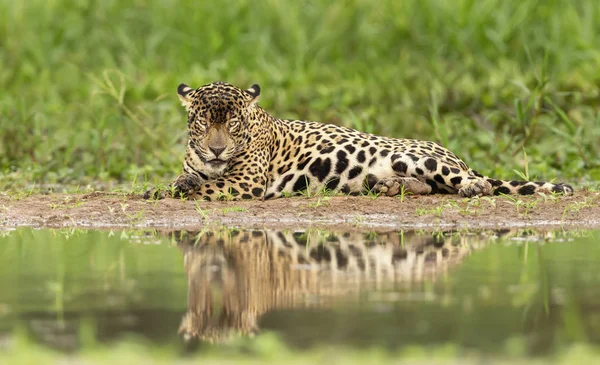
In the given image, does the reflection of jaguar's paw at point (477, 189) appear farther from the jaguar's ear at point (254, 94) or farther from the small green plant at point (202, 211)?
the small green plant at point (202, 211)

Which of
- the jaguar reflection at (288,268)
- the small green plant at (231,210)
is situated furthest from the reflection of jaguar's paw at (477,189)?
the small green plant at (231,210)

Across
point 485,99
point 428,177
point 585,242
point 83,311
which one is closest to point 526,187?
point 428,177

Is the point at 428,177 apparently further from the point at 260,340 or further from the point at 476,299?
the point at 260,340

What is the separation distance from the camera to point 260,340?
5.07 m

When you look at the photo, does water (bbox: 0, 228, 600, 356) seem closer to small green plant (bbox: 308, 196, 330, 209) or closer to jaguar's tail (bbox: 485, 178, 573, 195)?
small green plant (bbox: 308, 196, 330, 209)

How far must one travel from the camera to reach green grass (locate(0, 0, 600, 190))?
14156mm

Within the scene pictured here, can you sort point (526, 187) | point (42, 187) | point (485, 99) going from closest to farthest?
point (526, 187) → point (42, 187) → point (485, 99)

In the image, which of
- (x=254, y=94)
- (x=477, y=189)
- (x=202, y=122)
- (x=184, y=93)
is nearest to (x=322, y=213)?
(x=477, y=189)

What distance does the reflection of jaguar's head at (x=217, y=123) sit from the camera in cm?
1122

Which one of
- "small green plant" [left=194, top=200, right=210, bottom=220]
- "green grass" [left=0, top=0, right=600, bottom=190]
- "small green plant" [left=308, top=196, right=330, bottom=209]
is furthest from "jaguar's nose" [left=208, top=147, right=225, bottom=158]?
"green grass" [left=0, top=0, right=600, bottom=190]

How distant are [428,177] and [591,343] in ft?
21.0

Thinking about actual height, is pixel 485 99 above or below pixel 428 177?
above

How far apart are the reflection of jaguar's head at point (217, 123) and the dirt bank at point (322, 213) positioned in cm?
61

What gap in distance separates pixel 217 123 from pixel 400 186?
68.7 inches
